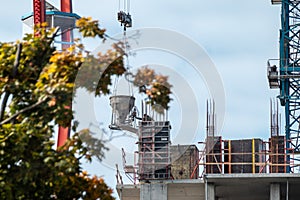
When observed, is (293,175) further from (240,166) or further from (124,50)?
(124,50)

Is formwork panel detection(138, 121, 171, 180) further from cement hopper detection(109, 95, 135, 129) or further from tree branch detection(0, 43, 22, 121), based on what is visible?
tree branch detection(0, 43, 22, 121)

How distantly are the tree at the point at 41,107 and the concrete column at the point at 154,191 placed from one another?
23497 mm

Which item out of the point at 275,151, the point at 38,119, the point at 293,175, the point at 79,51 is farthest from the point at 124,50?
the point at 275,151

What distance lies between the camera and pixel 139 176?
4400cm

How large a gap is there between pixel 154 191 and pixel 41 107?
1017 inches

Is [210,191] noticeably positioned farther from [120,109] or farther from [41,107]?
[41,107]

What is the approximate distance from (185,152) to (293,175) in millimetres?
5114

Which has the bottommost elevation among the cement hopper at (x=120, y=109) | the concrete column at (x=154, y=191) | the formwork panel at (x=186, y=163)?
the concrete column at (x=154, y=191)

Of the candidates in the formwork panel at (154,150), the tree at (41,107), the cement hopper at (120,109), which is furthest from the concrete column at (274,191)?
the tree at (41,107)

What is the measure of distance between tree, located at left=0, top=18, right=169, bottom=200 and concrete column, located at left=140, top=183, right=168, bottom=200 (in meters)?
23.5

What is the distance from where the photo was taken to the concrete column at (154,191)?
43.8 m

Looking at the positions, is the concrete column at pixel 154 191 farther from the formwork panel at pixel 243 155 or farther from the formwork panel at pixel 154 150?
the formwork panel at pixel 243 155

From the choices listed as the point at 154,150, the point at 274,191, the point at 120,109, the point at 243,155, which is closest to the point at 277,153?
the point at 243,155

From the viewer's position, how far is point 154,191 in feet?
144
